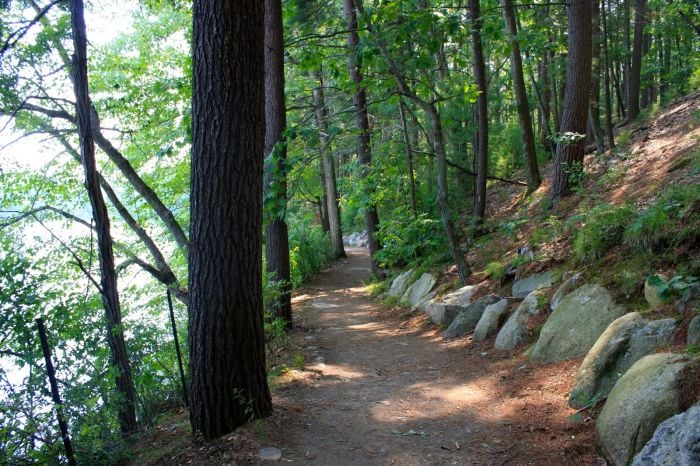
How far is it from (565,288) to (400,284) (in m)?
6.41

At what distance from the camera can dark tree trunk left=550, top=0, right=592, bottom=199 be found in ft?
30.4

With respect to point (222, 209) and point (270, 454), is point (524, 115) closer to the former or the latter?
point (222, 209)

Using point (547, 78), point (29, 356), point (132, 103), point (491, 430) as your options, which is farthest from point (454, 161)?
point (29, 356)

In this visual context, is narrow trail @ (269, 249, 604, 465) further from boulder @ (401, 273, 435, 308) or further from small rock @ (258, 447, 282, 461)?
boulder @ (401, 273, 435, 308)

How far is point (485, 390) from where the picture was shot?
5.38m

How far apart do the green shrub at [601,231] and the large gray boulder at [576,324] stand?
0.63 meters

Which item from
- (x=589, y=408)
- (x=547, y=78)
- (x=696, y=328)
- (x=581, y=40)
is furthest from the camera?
(x=547, y=78)

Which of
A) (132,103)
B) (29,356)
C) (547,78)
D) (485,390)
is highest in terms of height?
(547,78)

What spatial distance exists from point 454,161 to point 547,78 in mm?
5010

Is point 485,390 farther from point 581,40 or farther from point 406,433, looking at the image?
point 581,40

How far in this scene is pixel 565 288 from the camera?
6117 mm

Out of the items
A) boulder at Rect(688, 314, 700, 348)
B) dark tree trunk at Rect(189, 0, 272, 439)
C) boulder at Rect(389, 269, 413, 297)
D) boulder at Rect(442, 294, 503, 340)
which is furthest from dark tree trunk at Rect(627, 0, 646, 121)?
dark tree trunk at Rect(189, 0, 272, 439)

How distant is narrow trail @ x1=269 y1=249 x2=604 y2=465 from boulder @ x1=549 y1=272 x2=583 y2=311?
85 cm

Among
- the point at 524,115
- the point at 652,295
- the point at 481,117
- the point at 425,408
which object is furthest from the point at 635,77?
the point at 425,408
